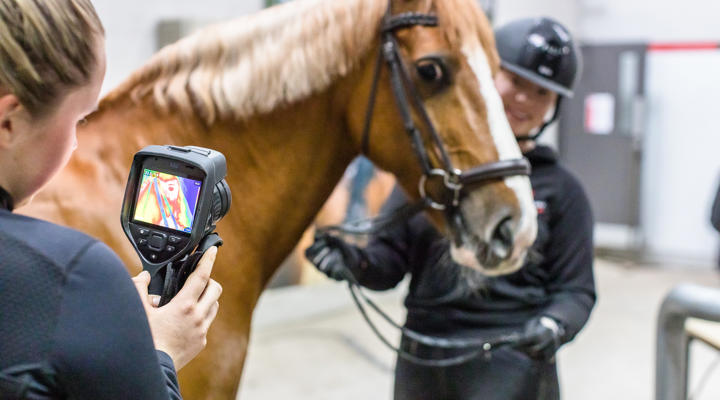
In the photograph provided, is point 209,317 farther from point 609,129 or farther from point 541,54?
point 609,129

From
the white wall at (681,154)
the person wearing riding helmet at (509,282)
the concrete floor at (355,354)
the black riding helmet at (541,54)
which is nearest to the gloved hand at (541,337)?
the person wearing riding helmet at (509,282)

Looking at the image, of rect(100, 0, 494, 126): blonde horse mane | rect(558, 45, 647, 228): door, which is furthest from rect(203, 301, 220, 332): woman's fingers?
rect(558, 45, 647, 228): door

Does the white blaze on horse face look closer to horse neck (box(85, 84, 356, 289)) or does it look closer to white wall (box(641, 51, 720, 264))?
horse neck (box(85, 84, 356, 289))

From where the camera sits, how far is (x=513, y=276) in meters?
1.29

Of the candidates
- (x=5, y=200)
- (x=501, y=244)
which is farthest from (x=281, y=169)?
(x=5, y=200)

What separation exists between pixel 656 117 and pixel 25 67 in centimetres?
580

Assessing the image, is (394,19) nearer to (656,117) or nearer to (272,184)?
(272,184)

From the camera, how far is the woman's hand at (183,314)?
21.1 inches

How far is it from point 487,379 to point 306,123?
0.59 meters

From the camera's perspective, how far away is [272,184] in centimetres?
113

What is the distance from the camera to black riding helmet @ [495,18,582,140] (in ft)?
4.42

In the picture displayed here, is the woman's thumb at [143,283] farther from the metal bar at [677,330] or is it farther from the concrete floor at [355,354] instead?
the concrete floor at [355,354]

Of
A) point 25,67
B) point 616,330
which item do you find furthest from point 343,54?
point 616,330

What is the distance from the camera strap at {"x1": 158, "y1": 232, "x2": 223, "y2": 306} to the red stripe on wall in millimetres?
5623
